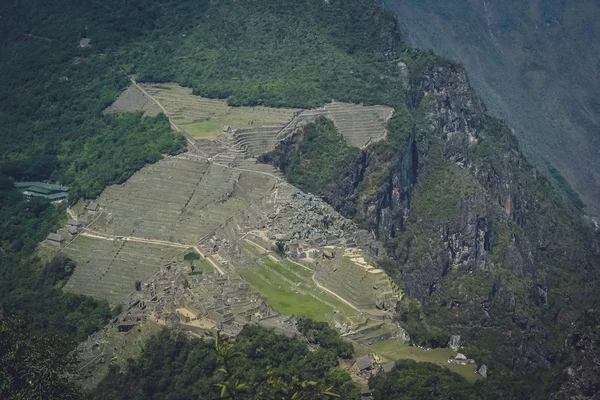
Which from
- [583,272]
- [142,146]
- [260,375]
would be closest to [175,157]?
[142,146]

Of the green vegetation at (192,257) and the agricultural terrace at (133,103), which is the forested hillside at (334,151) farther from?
the green vegetation at (192,257)

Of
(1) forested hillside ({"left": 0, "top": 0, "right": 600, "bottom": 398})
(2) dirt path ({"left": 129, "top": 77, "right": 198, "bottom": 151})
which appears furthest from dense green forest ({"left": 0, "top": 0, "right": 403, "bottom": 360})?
(2) dirt path ({"left": 129, "top": 77, "right": 198, "bottom": 151})

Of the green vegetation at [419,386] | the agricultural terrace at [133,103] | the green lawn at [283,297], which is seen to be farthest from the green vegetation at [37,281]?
the green vegetation at [419,386]

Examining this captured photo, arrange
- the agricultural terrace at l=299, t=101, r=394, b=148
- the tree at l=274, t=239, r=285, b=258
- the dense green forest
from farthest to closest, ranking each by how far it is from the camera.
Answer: the agricultural terrace at l=299, t=101, r=394, b=148, the dense green forest, the tree at l=274, t=239, r=285, b=258

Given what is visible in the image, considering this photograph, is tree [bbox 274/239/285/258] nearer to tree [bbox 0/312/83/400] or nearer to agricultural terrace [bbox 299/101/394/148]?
tree [bbox 0/312/83/400]

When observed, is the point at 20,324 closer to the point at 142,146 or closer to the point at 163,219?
the point at 163,219

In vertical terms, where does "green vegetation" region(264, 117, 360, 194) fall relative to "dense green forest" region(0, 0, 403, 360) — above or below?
above
